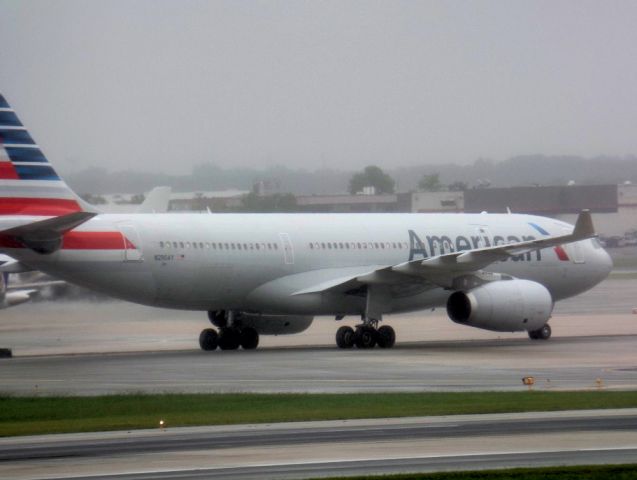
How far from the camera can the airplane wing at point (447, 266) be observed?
37.3 m

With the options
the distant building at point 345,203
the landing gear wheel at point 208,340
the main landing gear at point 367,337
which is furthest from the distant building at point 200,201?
the main landing gear at point 367,337

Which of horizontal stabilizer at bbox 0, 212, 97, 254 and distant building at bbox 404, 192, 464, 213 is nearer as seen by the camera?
horizontal stabilizer at bbox 0, 212, 97, 254

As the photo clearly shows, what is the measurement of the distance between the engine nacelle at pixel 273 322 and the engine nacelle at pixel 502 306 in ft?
17.6

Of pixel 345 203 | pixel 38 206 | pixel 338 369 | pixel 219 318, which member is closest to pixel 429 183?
pixel 345 203

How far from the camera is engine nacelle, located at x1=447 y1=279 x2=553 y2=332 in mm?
38188

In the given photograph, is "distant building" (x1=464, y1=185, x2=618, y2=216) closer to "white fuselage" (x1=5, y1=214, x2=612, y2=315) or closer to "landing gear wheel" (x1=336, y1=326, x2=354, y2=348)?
"white fuselage" (x1=5, y1=214, x2=612, y2=315)

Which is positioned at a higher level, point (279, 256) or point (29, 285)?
point (279, 256)

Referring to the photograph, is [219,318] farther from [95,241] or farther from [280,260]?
[95,241]

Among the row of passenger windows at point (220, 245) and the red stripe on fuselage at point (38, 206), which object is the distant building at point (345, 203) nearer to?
the row of passenger windows at point (220, 245)

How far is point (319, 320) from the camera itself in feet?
180

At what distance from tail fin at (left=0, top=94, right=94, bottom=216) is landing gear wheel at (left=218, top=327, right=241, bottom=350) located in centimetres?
732

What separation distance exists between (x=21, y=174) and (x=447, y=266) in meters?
12.1

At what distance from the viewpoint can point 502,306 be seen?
A: 125ft

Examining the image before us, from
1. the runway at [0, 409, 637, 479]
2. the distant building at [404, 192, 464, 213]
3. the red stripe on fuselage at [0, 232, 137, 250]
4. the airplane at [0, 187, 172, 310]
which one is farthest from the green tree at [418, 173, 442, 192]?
the runway at [0, 409, 637, 479]
